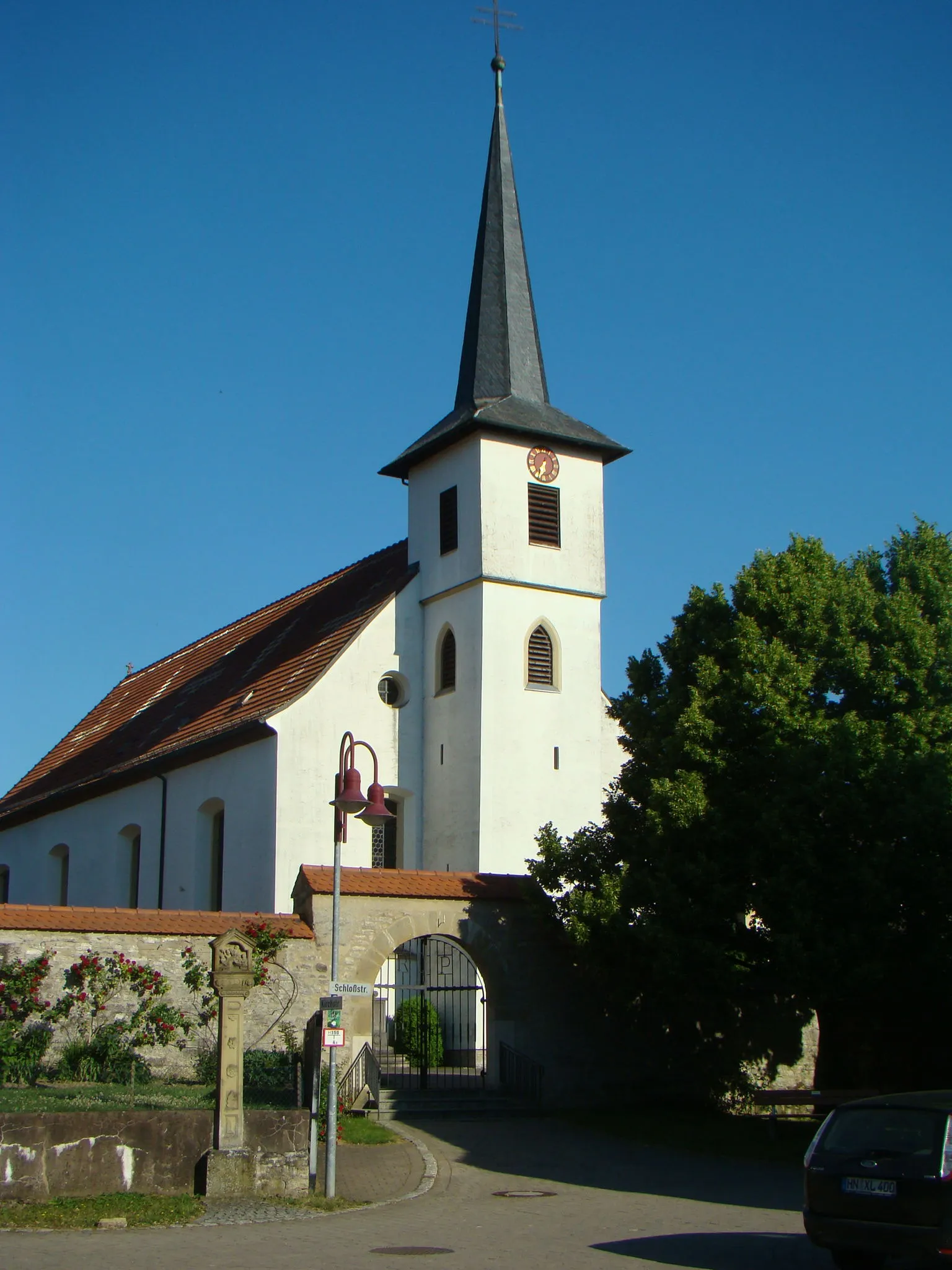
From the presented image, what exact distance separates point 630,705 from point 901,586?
4.57 metres

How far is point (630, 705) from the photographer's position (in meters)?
22.6

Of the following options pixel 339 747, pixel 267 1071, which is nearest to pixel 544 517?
pixel 339 747

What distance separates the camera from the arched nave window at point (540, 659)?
93.9 feet

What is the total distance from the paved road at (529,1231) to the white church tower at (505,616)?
36.2ft

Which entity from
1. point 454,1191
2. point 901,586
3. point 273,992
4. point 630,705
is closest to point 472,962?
point 273,992

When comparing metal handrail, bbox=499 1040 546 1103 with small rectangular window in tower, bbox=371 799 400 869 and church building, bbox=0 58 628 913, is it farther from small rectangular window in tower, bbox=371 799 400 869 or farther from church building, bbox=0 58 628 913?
small rectangular window in tower, bbox=371 799 400 869


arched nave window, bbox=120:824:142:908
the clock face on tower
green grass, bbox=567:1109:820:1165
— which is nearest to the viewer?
green grass, bbox=567:1109:820:1165

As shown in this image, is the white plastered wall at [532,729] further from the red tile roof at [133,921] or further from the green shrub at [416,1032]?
the red tile roof at [133,921]

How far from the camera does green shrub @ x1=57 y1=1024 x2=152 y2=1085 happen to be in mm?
18750

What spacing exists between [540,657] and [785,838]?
33.8 feet

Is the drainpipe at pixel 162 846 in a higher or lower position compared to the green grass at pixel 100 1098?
higher

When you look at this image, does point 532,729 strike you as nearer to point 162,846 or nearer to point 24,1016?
point 162,846

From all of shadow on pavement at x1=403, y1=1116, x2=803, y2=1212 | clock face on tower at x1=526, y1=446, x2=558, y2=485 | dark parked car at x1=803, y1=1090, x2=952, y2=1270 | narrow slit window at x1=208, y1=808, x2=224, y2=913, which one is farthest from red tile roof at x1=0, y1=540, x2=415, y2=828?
dark parked car at x1=803, y1=1090, x2=952, y2=1270

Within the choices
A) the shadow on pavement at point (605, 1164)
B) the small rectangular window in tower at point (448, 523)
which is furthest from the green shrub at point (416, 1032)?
the small rectangular window in tower at point (448, 523)
